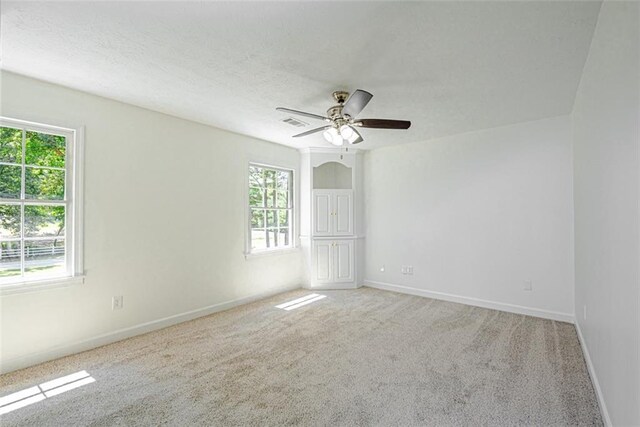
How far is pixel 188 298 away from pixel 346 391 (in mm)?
2438

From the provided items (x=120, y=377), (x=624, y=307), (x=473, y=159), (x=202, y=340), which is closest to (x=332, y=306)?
(x=202, y=340)

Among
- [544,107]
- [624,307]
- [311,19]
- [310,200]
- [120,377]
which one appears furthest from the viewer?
[310,200]

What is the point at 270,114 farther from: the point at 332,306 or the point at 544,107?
the point at 544,107

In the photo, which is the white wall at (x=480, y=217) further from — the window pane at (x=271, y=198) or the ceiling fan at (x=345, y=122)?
the ceiling fan at (x=345, y=122)

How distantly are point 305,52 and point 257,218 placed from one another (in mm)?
2973

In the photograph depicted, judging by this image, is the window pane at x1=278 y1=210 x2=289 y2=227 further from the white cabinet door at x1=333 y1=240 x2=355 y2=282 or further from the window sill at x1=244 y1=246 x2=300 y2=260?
→ the white cabinet door at x1=333 y1=240 x2=355 y2=282

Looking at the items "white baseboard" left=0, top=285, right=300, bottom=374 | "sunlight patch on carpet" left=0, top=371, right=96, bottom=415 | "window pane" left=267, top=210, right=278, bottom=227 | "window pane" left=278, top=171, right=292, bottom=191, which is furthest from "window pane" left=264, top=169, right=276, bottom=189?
"sunlight patch on carpet" left=0, top=371, right=96, bottom=415

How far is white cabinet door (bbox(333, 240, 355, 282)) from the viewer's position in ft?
17.5

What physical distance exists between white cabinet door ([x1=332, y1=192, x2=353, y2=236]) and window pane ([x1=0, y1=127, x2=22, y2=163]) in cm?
393

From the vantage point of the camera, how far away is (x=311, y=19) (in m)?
1.88

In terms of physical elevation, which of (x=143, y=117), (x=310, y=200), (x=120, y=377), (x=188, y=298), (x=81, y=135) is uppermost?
(x=143, y=117)

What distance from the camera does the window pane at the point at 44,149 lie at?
109 inches

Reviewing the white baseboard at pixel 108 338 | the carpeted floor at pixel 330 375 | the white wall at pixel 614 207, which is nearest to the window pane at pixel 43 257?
the white baseboard at pixel 108 338

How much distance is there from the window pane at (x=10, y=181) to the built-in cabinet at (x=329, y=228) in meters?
3.59
